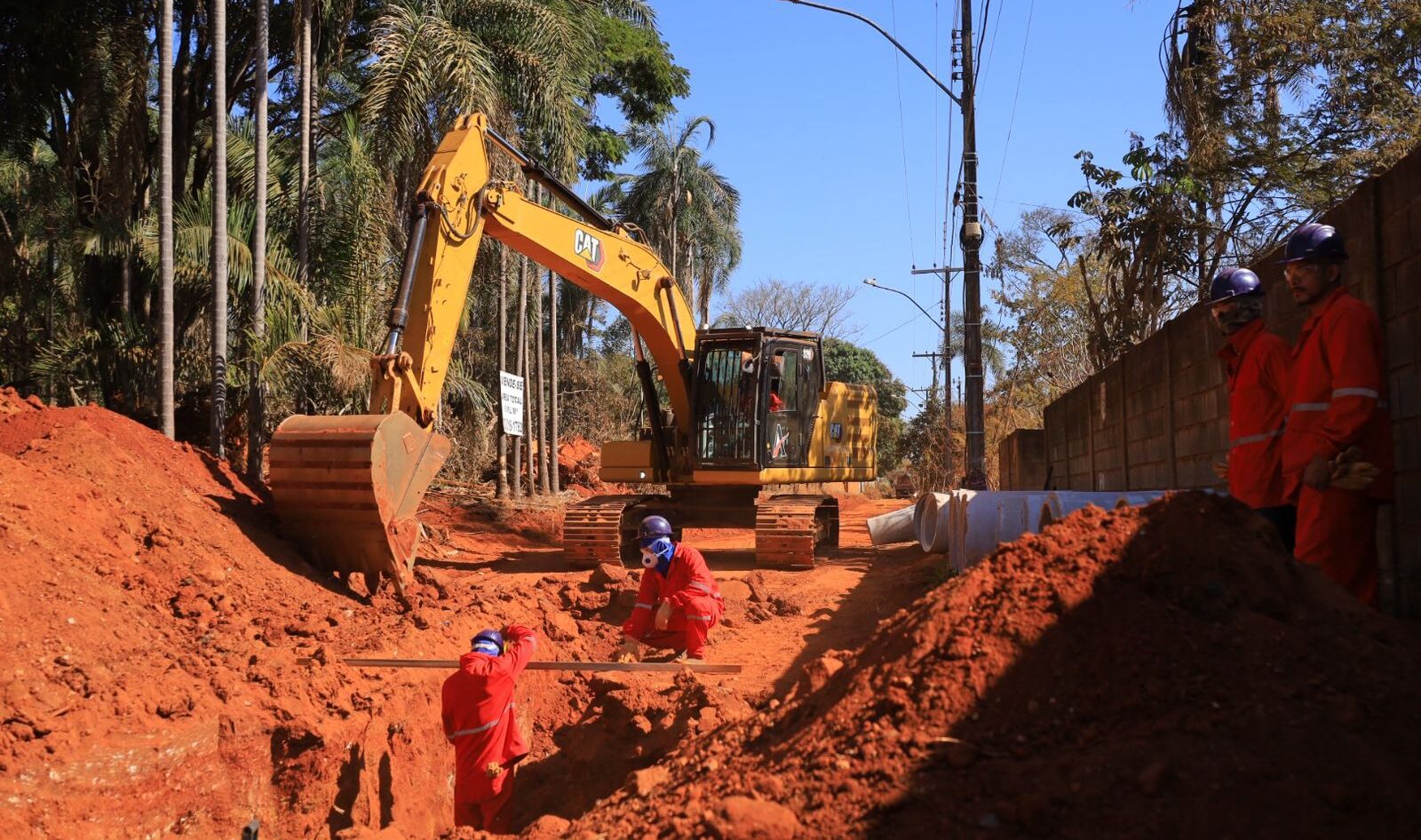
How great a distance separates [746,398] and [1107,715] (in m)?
10.6

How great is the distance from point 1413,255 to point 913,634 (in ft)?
10.4

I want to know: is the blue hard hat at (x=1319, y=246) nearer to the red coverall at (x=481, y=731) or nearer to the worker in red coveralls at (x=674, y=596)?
the worker in red coveralls at (x=674, y=596)

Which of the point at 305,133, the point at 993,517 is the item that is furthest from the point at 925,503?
the point at 305,133

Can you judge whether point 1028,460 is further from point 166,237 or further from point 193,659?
point 193,659

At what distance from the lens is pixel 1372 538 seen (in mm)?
4465

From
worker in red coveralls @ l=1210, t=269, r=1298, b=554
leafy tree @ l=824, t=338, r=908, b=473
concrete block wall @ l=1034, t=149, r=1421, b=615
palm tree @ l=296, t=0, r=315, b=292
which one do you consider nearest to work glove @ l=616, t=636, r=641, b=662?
worker in red coveralls @ l=1210, t=269, r=1298, b=554

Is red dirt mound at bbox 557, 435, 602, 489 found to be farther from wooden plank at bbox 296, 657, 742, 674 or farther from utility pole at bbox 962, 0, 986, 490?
wooden plank at bbox 296, 657, 742, 674

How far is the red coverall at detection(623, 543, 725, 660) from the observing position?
7.71 meters

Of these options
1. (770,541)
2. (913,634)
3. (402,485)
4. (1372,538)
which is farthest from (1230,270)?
(770,541)

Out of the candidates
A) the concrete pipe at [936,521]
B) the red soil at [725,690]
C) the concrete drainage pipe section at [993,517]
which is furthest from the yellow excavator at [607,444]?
the concrete drainage pipe section at [993,517]

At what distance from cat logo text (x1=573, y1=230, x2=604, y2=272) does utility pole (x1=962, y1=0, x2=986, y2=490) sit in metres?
5.31

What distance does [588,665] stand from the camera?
6.82m

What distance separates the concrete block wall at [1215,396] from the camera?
5090 millimetres

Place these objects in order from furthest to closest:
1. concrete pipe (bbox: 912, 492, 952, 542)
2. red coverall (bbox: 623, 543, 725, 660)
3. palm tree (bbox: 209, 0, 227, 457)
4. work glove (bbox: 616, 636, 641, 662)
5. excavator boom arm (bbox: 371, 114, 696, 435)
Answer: palm tree (bbox: 209, 0, 227, 457), concrete pipe (bbox: 912, 492, 952, 542), excavator boom arm (bbox: 371, 114, 696, 435), work glove (bbox: 616, 636, 641, 662), red coverall (bbox: 623, 543, 725, 660)
